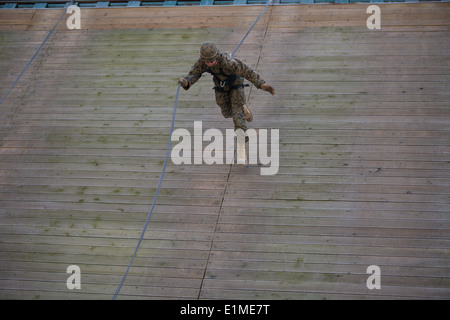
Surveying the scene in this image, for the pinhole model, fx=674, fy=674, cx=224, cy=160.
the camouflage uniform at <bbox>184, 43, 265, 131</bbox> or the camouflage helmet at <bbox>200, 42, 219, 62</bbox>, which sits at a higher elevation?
the camouflage helmet at <bbox>200, 42, 219, 62</bbox>

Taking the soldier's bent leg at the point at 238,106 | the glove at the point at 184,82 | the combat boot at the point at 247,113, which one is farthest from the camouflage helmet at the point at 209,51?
the combat boot at the point at 247,113

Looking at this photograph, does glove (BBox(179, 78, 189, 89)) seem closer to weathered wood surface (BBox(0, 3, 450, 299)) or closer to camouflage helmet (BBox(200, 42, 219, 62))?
camouflage helmet (BBox(200, 42, 219, 62))

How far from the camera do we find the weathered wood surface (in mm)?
5754

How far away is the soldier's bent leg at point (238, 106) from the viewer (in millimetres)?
6648

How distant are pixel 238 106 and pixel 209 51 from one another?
711mm

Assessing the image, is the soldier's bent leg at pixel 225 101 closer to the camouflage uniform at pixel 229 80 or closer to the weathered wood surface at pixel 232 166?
the camouflage uniform at pixel 229 80

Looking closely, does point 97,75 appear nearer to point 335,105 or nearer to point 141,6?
point 141,6

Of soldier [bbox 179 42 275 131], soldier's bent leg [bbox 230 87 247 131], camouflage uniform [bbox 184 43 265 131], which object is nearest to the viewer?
soldier [bbox 179 42 275 131]

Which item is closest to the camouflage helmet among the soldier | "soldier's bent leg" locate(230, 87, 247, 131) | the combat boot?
the soldier

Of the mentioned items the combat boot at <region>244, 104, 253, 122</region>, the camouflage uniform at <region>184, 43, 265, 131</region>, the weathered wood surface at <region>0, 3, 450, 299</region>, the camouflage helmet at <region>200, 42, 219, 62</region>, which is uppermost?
the camouflage helmet at <region>200, 42, 219, 62</region>

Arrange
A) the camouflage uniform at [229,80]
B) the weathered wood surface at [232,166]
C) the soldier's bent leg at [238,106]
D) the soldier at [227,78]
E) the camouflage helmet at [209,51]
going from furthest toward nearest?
the soldier's bent leg at [238,106], the camouflage uniform at [229,80], the soldier at [227,78], the camouflage helmet at [209,51], the weathered wood surface at [232,166]

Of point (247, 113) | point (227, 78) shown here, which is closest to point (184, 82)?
point (227, 78)

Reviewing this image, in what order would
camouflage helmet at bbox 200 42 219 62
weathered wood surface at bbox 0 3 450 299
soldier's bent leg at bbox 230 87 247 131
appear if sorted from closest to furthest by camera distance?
→ weathered wood surface at bbox 0 3 450 299 < camouflage helmet at bbox 200 42 219 62 < soldier's bent leg at bbox 230 87 247 131

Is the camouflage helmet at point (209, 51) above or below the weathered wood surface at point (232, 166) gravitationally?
above
